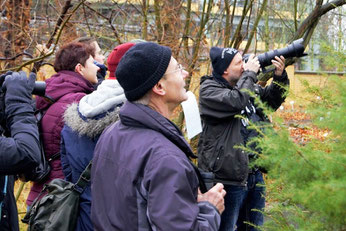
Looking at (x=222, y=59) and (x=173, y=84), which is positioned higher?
(x=173, y=84)

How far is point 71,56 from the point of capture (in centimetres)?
333

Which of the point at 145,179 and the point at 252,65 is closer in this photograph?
the point at 145,179

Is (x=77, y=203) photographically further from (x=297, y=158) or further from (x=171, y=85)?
(x=297, y=158)

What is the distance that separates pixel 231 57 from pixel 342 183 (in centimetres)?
268

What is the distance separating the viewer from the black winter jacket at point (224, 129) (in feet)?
12.0

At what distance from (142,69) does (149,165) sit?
455 millimetres

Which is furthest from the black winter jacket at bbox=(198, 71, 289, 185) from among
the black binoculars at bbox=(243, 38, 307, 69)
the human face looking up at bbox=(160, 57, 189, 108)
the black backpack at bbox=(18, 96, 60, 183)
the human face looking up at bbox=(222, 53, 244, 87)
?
the human face looking up at bbox=(160, 57, 189, 108)

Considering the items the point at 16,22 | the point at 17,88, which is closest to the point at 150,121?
the point at 17,88

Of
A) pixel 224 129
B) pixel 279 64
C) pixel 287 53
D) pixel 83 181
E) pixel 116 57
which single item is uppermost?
pixel 116 57

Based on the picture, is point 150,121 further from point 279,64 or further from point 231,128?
point 279,64

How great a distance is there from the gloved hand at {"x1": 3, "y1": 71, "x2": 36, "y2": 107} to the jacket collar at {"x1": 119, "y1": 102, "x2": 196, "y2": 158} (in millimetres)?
833

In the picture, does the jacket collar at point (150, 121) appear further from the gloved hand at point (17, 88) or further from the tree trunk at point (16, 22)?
the tree trunk at point (16, 22)

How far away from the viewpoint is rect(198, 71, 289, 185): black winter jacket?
3.66 meters

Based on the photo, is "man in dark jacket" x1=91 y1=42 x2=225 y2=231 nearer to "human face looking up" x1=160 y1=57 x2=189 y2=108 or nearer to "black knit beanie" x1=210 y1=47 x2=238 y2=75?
"human face looking up" x1=160 y1=57 x2=189 y2=108
